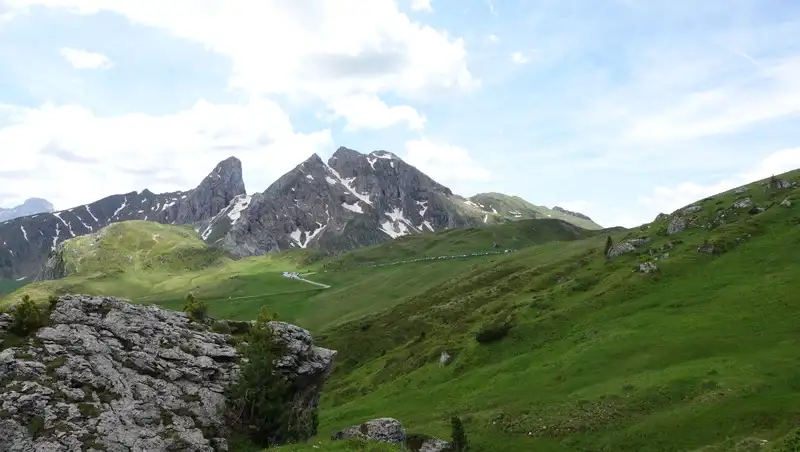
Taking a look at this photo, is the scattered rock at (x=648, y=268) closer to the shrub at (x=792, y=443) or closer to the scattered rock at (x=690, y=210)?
the scattered rock at (x=690, y=210)

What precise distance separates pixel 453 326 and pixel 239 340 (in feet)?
198

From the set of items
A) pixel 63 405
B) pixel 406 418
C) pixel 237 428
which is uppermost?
pixel 63 405

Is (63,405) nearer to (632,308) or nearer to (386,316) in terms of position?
(632,308)

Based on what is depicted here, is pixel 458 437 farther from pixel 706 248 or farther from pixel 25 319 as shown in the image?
pixel 706 248

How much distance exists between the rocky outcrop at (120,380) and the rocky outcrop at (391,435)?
596cm

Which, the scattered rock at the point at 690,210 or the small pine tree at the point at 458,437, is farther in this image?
the scattered rock at the point at 690,210

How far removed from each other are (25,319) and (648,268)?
81398mm

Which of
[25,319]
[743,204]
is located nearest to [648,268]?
[743,204]

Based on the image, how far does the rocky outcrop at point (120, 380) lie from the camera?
1268 inches

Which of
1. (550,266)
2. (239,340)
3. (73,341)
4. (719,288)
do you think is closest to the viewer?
(73,341)

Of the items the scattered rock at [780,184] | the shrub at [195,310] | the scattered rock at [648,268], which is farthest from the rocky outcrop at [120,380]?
the scattered rock at [780,184]

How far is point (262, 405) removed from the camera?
39000 mm

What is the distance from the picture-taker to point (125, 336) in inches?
1583

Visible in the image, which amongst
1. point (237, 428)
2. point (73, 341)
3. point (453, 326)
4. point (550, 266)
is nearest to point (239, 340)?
point (237, 428)
